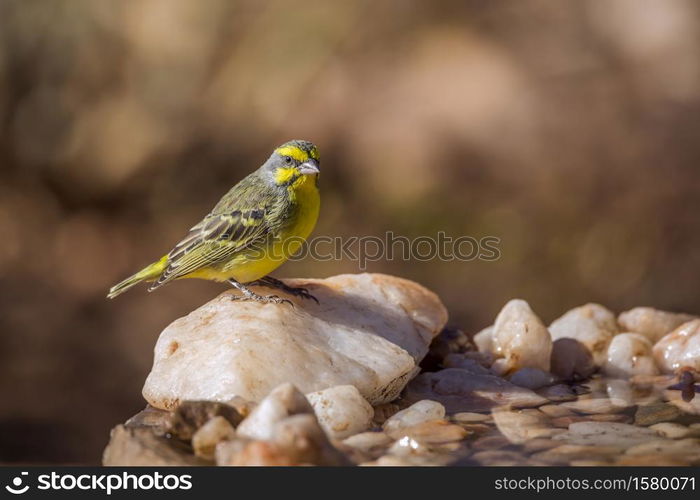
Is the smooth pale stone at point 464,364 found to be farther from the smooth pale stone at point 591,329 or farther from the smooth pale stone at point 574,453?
the smooth pale stone at point 574,453

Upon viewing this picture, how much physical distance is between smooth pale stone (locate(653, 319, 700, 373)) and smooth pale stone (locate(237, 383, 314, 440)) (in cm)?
228

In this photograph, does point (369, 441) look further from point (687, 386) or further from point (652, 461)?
point (687, 386)

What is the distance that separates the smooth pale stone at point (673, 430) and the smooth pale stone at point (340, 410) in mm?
1190

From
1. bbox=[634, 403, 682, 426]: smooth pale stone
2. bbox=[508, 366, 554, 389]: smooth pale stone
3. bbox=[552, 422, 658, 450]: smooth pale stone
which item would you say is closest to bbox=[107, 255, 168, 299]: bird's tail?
bbox=[508, 366, 554, 389]: smooth pale stone

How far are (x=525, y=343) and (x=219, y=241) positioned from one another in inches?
64.9

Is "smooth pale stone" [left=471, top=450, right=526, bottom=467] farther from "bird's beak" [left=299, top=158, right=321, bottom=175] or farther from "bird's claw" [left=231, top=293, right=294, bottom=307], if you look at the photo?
"bird's beak" [left=299, top=158, right=321, bottom=175]

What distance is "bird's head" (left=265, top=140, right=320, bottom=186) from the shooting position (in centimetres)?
480

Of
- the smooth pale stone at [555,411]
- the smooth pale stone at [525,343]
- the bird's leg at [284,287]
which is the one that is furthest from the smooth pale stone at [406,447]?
the smooth pale stone at [525,343]

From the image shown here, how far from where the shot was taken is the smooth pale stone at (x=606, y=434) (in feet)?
A: 11.8

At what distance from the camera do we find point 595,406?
4262 mm

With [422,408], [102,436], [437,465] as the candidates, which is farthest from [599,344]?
[102,436]

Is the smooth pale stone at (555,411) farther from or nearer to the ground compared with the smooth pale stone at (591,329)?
nearer to the ground

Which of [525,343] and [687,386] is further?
[525,343]

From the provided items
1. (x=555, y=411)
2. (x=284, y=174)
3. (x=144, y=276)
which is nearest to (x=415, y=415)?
(x=555, y=411)
